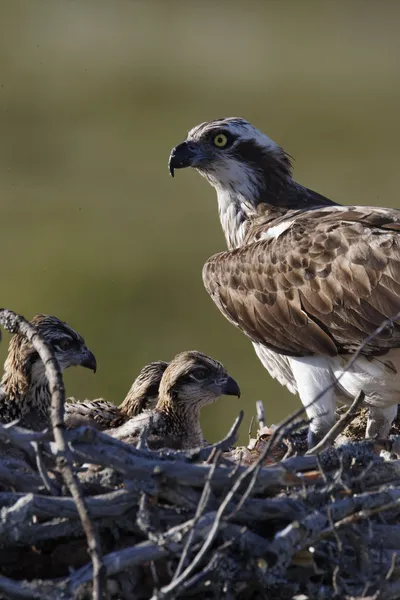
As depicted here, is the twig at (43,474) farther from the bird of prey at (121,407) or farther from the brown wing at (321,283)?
the brown wing at (321,283)

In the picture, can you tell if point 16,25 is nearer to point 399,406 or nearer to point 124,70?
point 124,70

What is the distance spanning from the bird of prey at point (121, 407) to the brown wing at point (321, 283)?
0.71m

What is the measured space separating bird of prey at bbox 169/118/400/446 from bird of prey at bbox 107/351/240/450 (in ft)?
1.33

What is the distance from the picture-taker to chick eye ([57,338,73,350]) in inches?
337

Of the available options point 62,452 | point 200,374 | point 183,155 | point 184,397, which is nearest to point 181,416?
point 184,397

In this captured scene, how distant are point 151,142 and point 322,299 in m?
26.1

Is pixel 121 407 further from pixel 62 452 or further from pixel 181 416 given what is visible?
pixel 62 452

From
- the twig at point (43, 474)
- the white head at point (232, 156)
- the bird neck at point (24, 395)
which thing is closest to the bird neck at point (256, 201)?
the white head at point (232, 156)

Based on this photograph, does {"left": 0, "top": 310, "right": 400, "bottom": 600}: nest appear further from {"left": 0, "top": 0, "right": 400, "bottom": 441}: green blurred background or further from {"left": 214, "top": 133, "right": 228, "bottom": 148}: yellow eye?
{"left": 0, "top": 0, "right": 400, "bottom": 441}: green blurred background

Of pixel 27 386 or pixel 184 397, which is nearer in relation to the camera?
pixel 27 386

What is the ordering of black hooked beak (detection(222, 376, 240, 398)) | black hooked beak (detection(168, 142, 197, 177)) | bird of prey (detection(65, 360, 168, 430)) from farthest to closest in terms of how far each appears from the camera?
black hooked beak (detection(168, 142, 197, 177))
black hooked beak (detection(222, 376, 240, 398))
bird of prey (detection(65, 360, 168, 430))

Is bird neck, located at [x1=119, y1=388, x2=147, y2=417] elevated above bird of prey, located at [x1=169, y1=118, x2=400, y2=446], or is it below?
below

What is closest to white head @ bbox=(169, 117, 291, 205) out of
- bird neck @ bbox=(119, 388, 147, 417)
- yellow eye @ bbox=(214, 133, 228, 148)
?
yellow eye @ bbox=(214, 133, 228, 148)

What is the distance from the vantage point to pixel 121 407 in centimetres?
926
